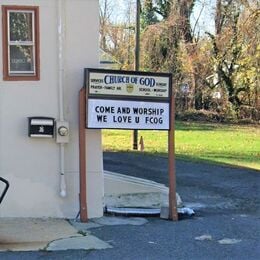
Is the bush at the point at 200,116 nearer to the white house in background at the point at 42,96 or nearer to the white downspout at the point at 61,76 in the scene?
the white house in background at the point at 42,96

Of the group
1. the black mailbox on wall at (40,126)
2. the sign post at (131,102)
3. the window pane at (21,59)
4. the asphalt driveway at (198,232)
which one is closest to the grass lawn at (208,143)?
the asphalt driveway at (198,232)

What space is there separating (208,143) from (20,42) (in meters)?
18.4

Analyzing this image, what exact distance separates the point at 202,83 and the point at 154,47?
13.9 feet

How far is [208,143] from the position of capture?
26.2 m

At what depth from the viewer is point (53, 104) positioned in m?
8.64

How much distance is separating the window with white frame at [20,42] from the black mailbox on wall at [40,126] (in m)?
0.62

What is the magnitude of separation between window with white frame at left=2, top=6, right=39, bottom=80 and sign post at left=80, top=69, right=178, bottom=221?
0.84m

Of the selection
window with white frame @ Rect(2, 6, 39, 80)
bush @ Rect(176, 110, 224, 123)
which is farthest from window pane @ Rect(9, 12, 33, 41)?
bush @ Rect(176, 110, 224, 123)

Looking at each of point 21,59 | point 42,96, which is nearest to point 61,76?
point 42,96

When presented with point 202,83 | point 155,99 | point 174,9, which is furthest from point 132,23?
point 155,99

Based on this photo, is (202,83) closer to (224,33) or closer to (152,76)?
(224,33)

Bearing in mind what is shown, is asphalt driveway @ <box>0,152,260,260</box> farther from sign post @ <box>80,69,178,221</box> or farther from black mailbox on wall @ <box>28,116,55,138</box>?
black mailbox on wall @ <box>28,116,55,138</box>

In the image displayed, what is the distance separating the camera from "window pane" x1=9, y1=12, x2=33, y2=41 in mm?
8578

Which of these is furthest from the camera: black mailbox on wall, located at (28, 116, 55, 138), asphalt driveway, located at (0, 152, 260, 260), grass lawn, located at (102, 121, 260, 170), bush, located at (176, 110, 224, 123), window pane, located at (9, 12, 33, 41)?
bush, located at (176, 110, 224, 123)
